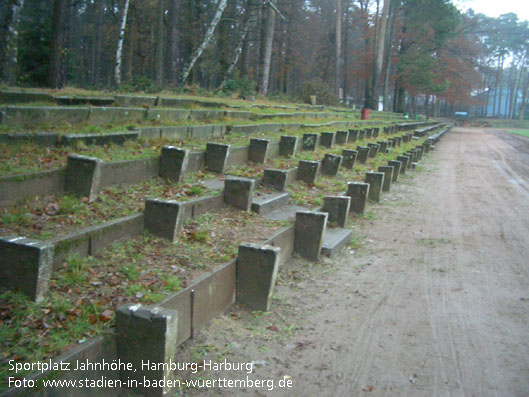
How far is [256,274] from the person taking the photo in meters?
3.95

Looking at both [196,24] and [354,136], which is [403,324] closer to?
[354,136]

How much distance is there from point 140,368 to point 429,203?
733 centimetres

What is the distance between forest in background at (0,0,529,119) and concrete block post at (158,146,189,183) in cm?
683

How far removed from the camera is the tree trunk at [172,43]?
54.8 ft

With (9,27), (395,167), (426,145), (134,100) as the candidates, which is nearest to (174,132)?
(134,100)

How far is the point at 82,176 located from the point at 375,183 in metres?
5.62

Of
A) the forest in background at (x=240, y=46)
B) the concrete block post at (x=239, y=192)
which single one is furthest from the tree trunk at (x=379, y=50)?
the concrete block post at (x=239, y=192)

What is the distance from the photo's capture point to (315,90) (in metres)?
23.2

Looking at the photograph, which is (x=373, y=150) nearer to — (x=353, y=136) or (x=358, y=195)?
(x=353, y=136)

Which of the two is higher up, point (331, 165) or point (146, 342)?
point (331, 165)

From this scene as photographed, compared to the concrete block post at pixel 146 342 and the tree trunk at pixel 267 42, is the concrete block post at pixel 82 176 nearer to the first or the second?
the concrete block post at pixel 146 342

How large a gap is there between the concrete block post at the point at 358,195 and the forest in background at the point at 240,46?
6.63 metres

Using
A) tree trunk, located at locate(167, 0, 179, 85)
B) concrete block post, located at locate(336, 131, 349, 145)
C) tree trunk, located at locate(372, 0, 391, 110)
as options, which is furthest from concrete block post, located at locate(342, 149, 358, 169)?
tree trunk, located at locate(372, 0, 391, 110)

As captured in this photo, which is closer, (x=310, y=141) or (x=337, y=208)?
(x=337, y=208)
